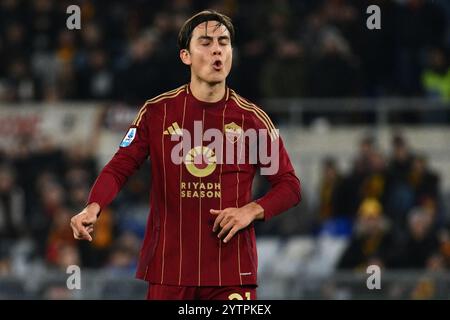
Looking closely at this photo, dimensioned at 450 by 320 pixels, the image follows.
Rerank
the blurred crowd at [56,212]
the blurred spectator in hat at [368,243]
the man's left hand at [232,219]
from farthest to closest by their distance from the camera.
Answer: the blurred crowd at [56,212]
the blurred spectator in hat at [368,243]
the man's left hand at [232,219]

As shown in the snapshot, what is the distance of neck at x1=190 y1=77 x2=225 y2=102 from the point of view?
7.04 m

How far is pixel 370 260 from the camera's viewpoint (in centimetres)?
1381

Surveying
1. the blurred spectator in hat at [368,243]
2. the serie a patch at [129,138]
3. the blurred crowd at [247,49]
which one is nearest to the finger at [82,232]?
the serie a patch at [129,138]

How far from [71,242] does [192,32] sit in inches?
316

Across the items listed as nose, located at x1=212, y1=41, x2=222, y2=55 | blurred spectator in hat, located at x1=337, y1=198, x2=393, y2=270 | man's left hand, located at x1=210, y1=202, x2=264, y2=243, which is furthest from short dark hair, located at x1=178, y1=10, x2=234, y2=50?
blurred spectator in hat, located at x1=337, y1=198, x2=393, y2=270

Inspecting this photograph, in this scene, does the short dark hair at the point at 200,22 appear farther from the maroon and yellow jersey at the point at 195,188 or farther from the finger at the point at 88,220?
the finger at the point at 88,220

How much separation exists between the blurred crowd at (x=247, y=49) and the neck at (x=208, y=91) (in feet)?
27.0

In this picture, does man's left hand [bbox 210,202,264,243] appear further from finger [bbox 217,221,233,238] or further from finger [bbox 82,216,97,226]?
finger [bbox 82,216,97,226]

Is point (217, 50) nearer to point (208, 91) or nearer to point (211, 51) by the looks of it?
point (211, 51)

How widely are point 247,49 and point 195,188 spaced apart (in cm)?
957

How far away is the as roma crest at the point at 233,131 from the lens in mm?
6977

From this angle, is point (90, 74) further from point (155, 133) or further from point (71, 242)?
point (155, 133)

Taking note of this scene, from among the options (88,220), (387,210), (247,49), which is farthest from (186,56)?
(247,49)
